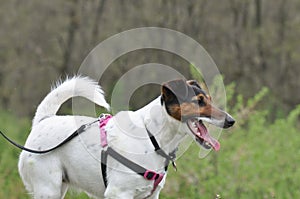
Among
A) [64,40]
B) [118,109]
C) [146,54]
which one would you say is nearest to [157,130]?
[118,109]

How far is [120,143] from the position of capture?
5.55 m

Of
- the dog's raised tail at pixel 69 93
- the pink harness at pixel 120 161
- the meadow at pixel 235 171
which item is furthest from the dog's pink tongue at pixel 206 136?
the meadow at pixel 235 171

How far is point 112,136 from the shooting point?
562 cm

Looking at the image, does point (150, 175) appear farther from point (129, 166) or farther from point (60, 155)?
point (60, 155)

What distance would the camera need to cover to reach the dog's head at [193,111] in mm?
5219

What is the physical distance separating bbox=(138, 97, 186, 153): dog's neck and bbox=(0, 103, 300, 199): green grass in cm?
298

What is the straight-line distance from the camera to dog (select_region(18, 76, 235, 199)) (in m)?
5.25

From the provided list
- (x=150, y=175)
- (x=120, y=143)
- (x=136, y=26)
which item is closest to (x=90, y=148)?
(x=120, y=143)

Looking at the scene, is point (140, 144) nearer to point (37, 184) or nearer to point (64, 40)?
point (37, 184)

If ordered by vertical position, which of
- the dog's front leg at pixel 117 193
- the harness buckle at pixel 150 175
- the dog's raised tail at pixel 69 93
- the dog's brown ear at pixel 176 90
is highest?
the dog's brown ear at pixel 176 90

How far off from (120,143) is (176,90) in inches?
29.2

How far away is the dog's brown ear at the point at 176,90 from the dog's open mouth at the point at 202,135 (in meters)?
0.21

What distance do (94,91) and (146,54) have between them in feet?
45.8

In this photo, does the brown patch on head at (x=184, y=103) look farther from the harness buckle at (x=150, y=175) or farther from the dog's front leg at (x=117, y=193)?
the dog's front leg at (x=117, y=193)
